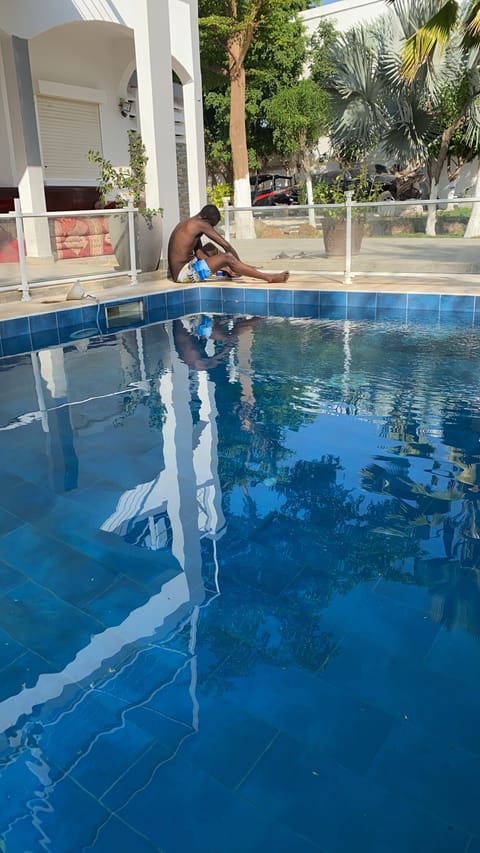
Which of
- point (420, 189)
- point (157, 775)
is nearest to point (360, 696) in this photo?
point (157, 775)

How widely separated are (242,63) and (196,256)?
1400cm

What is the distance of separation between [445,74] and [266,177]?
49.5ft

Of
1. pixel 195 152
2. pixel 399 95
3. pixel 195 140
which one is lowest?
pixel 195 152

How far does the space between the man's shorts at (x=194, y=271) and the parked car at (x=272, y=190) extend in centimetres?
1790

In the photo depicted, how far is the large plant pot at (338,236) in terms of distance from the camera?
384 inches

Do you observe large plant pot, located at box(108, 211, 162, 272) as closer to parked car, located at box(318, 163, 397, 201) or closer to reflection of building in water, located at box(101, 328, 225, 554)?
reflection of building in water, located at box(101, 328, 225, 554)

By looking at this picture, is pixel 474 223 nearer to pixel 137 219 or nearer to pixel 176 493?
pixel 137 219

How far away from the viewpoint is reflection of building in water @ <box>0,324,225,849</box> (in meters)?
2.04

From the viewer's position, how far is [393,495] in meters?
3.76

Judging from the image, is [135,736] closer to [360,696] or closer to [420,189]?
[360,696]

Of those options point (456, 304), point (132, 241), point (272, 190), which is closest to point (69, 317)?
point (132, 241)

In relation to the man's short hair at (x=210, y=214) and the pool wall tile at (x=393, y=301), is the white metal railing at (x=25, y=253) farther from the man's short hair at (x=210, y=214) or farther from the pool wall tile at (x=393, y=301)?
the pool wall tile at (x=393, y=301)

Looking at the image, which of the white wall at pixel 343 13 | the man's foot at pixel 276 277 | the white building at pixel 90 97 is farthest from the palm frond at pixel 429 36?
the white wall at pixel 343 13

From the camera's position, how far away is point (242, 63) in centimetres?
2138
